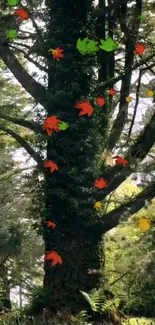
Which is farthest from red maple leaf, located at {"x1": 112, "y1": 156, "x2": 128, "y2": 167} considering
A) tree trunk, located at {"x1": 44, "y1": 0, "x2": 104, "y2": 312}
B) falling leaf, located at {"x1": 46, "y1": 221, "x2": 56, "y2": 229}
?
falling leaf, located at {"x1": 46, "y1": 221, "x2": 56, "y2": 229}

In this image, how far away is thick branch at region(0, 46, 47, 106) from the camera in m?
7.89

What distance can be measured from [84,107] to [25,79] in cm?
174

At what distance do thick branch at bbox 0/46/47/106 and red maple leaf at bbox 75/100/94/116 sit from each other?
2.31 ft

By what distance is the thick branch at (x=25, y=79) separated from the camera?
25.9ft

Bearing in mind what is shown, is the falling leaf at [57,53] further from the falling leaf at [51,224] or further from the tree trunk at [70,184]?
the falling leaf at [51,224]

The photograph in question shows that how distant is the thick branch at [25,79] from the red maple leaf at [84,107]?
2.31 feet

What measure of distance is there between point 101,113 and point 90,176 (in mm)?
1315

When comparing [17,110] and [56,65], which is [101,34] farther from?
[17,110]

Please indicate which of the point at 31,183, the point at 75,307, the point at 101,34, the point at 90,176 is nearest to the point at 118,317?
the point at 75,307

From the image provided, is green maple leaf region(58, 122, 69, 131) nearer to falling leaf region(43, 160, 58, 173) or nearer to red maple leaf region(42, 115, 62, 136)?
red maple leaf region(42, 115, 62, 136)

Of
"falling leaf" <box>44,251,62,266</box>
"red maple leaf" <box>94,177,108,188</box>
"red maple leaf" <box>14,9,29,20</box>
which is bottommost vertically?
"falling leaf" <box>44,251,62,266</box>

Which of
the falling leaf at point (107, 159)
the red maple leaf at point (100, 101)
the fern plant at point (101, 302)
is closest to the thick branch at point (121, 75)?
the red maple leaf at point (100, 101)

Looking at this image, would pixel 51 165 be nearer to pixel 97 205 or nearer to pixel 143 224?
pixel 97 205

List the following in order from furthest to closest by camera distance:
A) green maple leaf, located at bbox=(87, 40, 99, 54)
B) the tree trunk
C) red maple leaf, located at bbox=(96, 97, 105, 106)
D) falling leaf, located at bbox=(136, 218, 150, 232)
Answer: red maple leaf, located at bbox=(96, 97, 105, 106)
the tree trunk
falling leaf, located at bbox=(136, 218, 150, 232)
green maple leaf, located at bbox=(87, 40, 99, 54)
